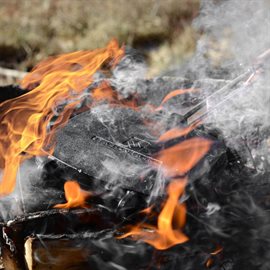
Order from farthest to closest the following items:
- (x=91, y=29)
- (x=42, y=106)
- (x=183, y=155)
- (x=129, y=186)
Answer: (x=91, y=29) → (x=42, y=106) → (x=183, y=155) → (x=129, y=186)

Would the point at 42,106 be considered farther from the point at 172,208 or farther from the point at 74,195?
the point at 172,208

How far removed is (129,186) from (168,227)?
35 cm

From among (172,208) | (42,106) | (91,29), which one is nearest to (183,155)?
(172,208)

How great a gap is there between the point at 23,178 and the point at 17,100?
873 mm

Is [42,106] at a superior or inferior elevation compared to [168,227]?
superior

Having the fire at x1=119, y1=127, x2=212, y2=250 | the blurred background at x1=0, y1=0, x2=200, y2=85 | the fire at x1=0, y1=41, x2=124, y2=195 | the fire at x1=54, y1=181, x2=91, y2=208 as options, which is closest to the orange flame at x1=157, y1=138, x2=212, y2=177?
the fire at x1=119, y1=127, x2=212, y2=250

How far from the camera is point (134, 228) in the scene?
2.46 m

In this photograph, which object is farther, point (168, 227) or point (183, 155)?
point (183, 155)

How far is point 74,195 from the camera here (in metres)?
2.57

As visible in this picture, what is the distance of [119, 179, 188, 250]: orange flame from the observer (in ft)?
8.02

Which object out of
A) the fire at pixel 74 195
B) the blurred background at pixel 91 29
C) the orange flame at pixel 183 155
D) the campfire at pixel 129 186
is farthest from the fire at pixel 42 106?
the blurred background at pixel 91 29

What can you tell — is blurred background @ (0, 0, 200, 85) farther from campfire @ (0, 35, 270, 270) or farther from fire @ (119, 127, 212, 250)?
fire @ (119, 127, 212, 250)

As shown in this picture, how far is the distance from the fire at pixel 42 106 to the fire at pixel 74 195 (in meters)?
0.29

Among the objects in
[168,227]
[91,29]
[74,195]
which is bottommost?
[168,227]
